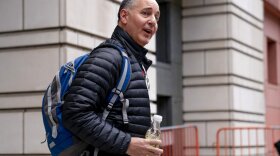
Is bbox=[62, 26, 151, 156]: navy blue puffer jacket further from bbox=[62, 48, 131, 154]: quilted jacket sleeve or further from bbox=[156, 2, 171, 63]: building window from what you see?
bbox=[156, 2, 171, 63]: building window

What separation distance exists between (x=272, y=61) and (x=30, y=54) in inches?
439

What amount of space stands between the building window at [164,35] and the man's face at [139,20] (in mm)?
7972

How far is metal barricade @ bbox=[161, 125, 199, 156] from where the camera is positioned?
8.76 metres

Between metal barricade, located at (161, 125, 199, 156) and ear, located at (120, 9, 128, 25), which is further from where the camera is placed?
metal barricade, located at (161, 125, 199, 156)

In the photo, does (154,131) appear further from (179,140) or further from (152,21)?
(179,140)

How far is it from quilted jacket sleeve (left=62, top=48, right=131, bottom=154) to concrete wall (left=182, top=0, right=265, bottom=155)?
879 centimetres

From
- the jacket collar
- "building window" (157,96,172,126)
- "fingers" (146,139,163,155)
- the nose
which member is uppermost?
the nose

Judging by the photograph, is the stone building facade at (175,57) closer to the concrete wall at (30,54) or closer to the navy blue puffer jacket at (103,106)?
the concrete wall at (30,54)

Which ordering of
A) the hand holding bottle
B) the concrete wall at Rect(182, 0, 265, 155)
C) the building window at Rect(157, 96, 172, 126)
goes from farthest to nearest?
1. the concrete wall at Rect(182, 0, 265, 155)
2. the building window at Rect(157, 96, 172, 126)
3. the hand holding bottle

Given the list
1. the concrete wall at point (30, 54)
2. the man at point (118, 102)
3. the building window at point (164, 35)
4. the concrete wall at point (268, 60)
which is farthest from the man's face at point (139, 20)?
the concrete wall at point (268, 60)

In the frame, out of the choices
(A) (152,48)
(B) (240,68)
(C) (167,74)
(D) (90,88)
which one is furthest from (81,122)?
(B) (240,68)

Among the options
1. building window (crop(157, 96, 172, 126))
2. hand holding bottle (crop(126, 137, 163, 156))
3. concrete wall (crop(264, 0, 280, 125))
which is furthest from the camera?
concrete wall (crop(264, 0, 280, 125))

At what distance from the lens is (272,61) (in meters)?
16.8

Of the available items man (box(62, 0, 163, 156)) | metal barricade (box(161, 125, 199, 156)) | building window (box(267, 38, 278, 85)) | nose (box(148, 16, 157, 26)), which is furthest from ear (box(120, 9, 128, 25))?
building window (box(267, 38, 278, 85))
